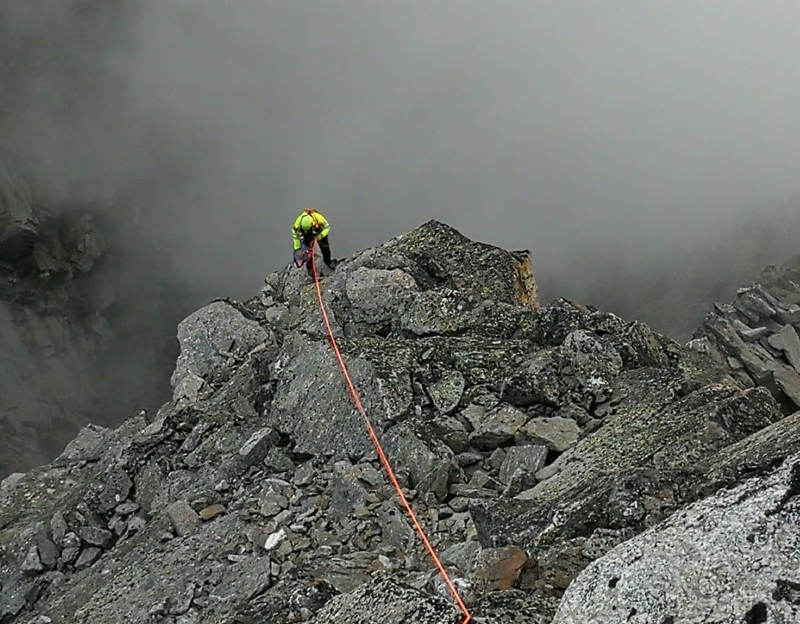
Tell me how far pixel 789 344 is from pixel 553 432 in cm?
5505

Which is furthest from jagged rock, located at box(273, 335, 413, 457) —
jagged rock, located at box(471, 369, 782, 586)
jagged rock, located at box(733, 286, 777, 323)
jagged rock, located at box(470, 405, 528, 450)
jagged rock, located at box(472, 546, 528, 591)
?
jagged rock, located at box(733, 286, 777, 323)

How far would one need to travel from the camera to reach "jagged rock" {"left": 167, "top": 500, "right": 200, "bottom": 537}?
12.8m

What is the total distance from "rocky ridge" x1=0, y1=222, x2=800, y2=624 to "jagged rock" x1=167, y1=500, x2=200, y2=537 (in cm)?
3

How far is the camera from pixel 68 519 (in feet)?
47.4

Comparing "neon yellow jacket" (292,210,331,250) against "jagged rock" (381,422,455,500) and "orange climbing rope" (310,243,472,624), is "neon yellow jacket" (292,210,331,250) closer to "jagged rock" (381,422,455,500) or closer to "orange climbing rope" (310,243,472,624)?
"orange climbing rope" (310,243,472,624)

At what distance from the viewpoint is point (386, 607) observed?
305 inches

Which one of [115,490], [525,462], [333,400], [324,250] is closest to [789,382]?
[324,250]

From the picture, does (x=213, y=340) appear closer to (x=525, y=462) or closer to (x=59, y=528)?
(x=59, y=528)

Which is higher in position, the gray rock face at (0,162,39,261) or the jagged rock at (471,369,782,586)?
the gray rock face at (0,162,39,261)

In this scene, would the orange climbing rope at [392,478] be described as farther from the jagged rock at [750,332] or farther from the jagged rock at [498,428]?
the jagged rock at [750,332]

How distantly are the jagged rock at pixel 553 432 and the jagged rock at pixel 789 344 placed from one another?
172ft

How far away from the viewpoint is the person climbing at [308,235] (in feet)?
64.0

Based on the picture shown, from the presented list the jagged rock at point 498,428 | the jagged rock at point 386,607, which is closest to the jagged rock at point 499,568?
the jagged rock at point 386,607

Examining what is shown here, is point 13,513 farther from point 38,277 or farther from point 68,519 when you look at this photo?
point 38,277
